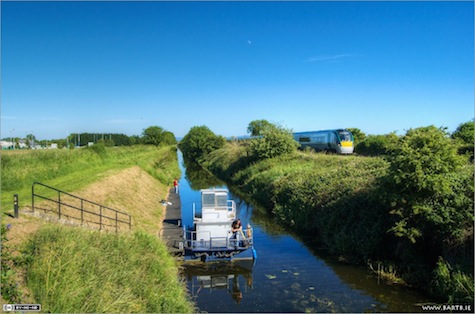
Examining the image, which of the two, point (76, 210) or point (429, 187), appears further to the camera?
point (76, 210)

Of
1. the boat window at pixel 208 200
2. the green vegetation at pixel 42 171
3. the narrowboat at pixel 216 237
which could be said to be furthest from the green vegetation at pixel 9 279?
the boat window at pixel 208 200

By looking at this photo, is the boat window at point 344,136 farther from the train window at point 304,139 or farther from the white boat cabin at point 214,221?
the white boat cabin at point 214,221

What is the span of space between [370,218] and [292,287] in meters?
6.34

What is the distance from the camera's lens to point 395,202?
15836 millimetres

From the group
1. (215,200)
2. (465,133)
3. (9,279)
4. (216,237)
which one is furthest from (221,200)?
(465,133)

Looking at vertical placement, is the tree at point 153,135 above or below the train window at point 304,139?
above

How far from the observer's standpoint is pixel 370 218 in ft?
62.3

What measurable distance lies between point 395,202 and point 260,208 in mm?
17810

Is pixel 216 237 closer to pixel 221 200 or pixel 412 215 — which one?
pixel 221 200

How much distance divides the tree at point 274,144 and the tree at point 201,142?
1506 inches

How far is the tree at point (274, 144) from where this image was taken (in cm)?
4281

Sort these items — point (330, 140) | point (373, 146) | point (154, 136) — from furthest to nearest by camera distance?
point (154, 136), point (330, 140), point (373, 146)

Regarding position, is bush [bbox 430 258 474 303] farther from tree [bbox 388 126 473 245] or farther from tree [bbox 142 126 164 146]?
tree [bbox 142 126 164 146]

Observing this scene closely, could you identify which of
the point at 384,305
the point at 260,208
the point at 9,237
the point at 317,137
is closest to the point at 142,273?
the point at 9,237
